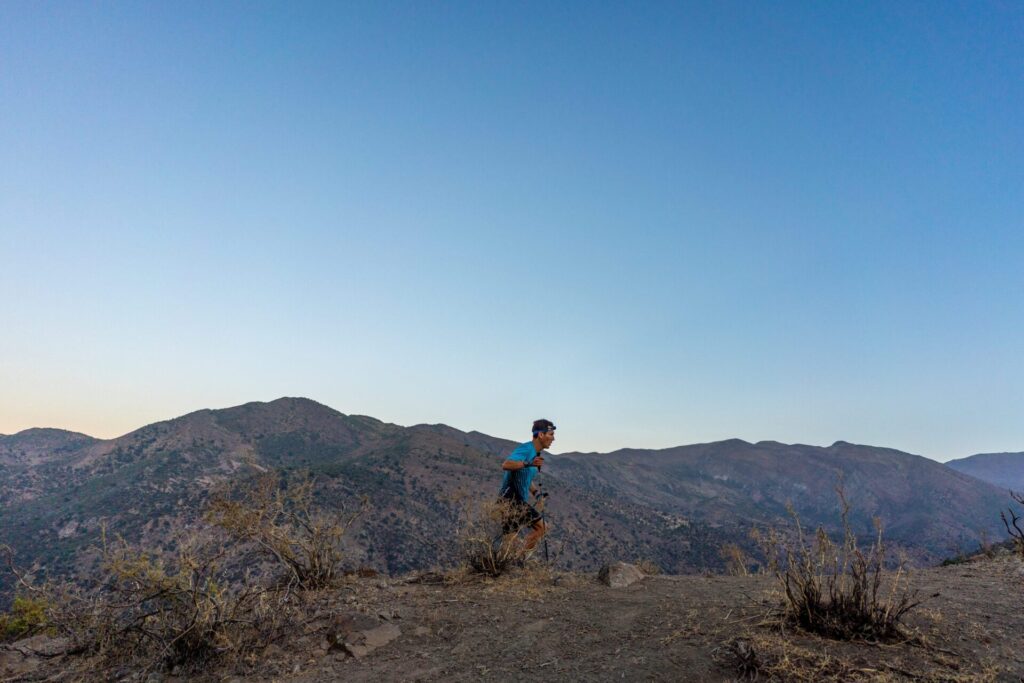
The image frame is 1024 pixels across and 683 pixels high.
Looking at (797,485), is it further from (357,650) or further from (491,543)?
(357,650)

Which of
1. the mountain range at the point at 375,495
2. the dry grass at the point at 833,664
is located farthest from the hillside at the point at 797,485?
the dry grass at the point at 833,664

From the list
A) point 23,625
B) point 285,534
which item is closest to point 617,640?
point 285,534

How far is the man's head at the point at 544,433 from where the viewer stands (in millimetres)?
7921

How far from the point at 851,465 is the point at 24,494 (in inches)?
5959

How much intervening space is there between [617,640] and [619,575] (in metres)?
2.57

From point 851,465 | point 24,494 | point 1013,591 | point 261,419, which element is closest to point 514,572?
point 1013,591

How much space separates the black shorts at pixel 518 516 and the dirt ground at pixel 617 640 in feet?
2.45

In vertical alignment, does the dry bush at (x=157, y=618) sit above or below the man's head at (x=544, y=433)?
below

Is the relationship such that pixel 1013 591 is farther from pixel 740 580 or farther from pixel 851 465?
pixel 851 465

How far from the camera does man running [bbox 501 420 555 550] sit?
24.6 ft

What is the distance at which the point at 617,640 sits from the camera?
4.76 m

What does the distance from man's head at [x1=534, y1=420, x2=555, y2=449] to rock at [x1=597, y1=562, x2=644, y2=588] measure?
1849 mm

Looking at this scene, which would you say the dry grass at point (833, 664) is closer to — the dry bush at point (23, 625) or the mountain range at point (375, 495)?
the mountain range at point (375, 495)

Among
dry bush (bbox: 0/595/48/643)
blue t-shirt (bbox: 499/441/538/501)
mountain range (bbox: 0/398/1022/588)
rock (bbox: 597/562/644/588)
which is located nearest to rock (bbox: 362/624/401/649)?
mountain range (bbox: 0/398/1022/588)
